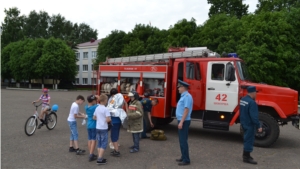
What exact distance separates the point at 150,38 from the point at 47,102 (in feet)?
92.1

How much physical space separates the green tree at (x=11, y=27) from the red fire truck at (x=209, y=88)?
63.3 m

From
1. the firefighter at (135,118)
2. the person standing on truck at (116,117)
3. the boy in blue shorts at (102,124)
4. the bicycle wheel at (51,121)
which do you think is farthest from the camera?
the bicycle wheel at (51,121)

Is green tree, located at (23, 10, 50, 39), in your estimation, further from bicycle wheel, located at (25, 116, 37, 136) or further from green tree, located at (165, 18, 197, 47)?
bicycle wheel, located at (25, 116, 37, 136)

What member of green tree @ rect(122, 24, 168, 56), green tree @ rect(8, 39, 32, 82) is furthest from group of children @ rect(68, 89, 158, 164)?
green tree @ rect(8, 39, 32, 82)

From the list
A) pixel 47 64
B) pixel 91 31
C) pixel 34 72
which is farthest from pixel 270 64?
pixel 91 31

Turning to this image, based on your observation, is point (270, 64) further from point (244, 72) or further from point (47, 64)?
point (47, 64)

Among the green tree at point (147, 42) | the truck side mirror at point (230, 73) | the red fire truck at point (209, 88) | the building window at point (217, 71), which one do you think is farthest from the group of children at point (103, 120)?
the green tree at point (147, 42)

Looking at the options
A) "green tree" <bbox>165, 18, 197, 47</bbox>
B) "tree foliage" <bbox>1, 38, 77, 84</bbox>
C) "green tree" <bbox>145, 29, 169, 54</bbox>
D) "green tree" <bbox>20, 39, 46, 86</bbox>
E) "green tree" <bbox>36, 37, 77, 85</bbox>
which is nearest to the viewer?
"green tree" <bbox>165, 18, 197, 47</bbox>

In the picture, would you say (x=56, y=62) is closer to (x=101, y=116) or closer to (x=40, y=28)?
(x=40, y=28)

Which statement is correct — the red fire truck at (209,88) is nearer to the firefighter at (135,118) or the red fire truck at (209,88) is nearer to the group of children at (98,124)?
the firefighter at (135,118)

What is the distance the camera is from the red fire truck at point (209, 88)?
8898mm

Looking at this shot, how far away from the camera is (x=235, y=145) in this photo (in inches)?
366

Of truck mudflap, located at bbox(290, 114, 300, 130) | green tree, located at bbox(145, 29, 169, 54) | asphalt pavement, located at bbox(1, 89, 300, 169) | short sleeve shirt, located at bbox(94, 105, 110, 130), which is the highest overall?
green tree, located at bbox(145, 29, 169, 54)

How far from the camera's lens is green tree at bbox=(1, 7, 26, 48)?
6670 centimetres
